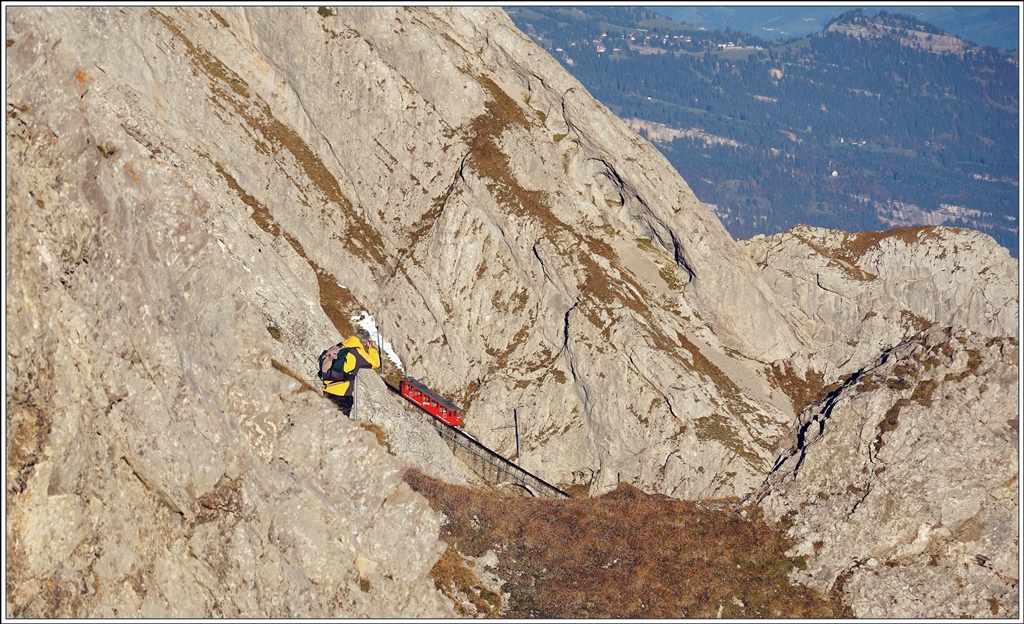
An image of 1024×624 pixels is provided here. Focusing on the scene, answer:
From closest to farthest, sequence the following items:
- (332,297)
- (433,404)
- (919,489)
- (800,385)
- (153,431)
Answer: (153,431) < (919,489) < (433,404) < (800,385) < (332,297)

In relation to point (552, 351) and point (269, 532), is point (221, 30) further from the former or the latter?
point (269, 532)

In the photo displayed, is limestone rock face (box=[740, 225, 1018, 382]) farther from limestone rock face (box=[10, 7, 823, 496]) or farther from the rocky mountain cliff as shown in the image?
limestone rock face (box=[10, 7, 823, 496])

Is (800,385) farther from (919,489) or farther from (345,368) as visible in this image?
(345,368)

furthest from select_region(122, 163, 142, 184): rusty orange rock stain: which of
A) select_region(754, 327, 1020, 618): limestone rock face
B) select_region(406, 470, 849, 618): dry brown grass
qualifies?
select_region(754, 327, 1020, 618): limestone rock face

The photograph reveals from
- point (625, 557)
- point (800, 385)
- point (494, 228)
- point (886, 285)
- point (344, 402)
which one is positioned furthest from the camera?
point (886, 285)

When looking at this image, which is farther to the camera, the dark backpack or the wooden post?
the wooden post

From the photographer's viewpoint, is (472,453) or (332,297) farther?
(332,297)

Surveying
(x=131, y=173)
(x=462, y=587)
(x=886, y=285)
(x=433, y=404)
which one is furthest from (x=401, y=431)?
(x=886, y=285)

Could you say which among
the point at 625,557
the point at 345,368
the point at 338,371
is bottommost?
the point at 338,371
